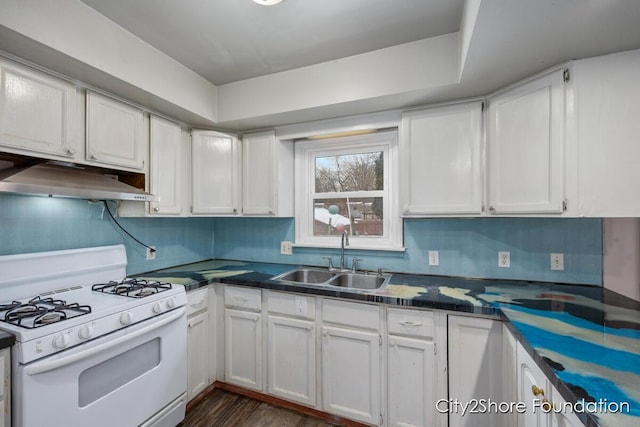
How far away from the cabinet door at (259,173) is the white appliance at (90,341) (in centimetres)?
96

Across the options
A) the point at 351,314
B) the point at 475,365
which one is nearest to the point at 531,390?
the point at 475,365

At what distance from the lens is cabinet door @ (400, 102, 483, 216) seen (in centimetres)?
186

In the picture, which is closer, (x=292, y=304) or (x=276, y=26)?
(x=276, y=26)

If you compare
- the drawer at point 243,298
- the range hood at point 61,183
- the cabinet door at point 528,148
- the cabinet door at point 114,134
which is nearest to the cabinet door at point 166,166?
the cabinet door at point 114,134

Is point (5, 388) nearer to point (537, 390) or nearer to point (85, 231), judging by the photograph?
point (85, 231)

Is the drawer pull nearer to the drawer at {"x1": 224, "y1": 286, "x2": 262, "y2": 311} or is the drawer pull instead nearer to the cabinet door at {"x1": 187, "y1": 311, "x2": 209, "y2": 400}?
the drawer at {"x1": 224, "y1": 286, "x2": 262, "y2": 311}

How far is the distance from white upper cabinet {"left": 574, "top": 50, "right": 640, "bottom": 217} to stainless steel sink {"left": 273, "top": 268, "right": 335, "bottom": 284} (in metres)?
1.65

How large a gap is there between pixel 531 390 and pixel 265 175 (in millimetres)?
2161

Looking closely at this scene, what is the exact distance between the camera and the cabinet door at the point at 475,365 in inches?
58.6

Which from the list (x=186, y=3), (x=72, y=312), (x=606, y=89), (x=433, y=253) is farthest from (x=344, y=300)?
(x=186, y=3)

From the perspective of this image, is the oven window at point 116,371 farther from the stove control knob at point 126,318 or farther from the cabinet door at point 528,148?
the cabinet door at point 528,148

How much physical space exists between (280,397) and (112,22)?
2.58m

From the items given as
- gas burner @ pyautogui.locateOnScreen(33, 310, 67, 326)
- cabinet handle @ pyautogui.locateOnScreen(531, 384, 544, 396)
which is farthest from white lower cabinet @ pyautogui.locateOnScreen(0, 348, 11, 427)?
cabinet handle @ pyautogui.locateOnScreen(531, 384, 544, 396)

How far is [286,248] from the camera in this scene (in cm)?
266
